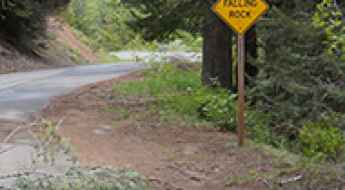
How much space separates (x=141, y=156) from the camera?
9039 mm

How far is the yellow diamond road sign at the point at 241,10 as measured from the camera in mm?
9578

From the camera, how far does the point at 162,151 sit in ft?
31.3

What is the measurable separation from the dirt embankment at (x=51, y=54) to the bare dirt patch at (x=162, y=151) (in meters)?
15.6

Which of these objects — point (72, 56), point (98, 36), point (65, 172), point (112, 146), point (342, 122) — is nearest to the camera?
point (65, 172)

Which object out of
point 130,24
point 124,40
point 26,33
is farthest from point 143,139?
→ point 124,40

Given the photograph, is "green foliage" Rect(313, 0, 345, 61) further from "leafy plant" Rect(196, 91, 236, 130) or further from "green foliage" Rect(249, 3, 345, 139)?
"leafy plant" Rect(196, 91, 236, 130)

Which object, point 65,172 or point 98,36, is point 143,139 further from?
point 98,36

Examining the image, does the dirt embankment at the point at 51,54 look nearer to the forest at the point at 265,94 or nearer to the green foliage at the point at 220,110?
the forest at the point at 265,94

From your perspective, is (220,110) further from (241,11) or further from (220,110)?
(241,11)

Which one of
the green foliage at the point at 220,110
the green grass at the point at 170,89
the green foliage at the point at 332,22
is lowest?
the green grass at the point at 170,89

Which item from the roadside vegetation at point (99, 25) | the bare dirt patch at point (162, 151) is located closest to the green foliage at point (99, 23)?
the roadside vegetation at point (99, 25)

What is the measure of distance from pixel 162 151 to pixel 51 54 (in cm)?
2719

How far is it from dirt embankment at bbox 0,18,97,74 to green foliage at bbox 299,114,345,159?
17663mm

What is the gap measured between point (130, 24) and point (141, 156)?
7.77m
